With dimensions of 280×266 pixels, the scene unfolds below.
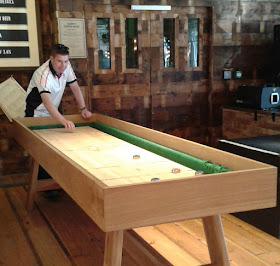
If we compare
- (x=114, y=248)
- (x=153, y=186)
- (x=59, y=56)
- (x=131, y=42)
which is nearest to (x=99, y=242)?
(x=114, y=248)

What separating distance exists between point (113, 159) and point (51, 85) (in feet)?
5.84

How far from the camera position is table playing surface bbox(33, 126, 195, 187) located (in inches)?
84.2

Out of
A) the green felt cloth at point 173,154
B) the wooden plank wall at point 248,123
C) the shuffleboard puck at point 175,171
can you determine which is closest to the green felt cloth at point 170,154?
the green felt cloth at point 173,154

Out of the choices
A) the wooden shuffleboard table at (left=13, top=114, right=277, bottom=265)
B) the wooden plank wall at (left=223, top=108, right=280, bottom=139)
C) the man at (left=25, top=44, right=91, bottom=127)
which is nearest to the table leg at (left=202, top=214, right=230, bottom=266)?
the wooden shuffleboard table at (left=13, top=114, right=277, bottom=265)

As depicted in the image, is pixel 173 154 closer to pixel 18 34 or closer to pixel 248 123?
pixel 248 123

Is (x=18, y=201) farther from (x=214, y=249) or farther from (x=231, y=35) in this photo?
(x=231, y=35)

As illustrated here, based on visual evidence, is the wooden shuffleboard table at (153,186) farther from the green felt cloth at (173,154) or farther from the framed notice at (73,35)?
the framed notice at (73,35)

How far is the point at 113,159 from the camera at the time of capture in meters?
2.55

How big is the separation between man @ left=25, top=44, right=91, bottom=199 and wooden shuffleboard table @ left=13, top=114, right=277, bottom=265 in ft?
3.31

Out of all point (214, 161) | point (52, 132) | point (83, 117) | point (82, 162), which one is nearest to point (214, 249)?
point (214, 161)

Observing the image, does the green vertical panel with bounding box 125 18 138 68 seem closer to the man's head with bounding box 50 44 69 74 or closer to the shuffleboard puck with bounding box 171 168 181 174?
the man's head with bounding box 50 44 69 74

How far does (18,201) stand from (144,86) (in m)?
2.11

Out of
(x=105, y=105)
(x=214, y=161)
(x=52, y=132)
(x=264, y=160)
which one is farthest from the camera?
(x=105, y=105)

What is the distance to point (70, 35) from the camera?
476 cm
